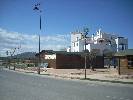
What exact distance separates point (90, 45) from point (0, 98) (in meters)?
95.3

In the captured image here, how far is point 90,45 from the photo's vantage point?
110625mm

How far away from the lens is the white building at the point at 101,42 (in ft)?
373

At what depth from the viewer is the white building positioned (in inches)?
4473

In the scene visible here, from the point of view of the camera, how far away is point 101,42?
11869cm

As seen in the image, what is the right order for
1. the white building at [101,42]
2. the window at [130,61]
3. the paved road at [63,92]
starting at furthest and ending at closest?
1. the white building at [101,42]
2. the window at [130,61]
3. the paved road at [63,92]

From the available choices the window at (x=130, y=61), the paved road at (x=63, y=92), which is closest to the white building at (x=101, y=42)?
the window at (x=130, y=61)

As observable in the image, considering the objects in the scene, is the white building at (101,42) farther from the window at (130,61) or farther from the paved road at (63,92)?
the paved road at (63,92)

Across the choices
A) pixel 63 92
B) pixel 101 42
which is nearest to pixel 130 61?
pixel 63 92

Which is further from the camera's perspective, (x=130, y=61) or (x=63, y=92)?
(x=130, y=61)

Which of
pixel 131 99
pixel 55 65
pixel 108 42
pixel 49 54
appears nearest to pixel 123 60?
pixel 131 99

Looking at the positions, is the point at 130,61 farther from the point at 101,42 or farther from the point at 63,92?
the point at 101,42

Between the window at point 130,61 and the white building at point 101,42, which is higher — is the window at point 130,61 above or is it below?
below

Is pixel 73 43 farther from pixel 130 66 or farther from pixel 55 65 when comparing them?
pixel 130 66

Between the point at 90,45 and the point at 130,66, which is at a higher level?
the point at 90,45
